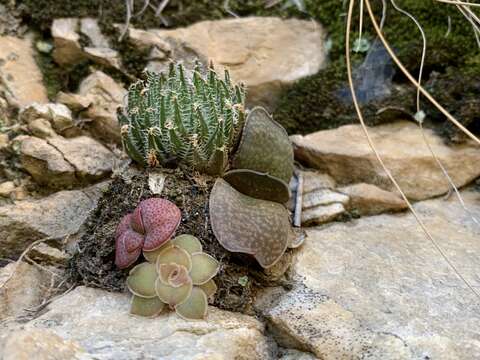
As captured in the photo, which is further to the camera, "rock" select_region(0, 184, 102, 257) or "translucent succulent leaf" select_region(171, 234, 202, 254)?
"rock" select_region(0, 184, 102, 257)

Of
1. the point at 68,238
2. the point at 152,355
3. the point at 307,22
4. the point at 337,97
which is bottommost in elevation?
the point at 68,238

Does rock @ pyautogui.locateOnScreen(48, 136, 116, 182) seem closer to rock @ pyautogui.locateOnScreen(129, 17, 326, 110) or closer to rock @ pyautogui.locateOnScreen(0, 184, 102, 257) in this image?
rock @ pyautogui.locateOnScreen(0, 184, 102, 257)

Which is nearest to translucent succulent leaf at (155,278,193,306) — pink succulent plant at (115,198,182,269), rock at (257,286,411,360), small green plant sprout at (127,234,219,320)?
small green plant sprout at (127,234,219,320)

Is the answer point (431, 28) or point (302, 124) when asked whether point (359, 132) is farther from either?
point (431, 28)

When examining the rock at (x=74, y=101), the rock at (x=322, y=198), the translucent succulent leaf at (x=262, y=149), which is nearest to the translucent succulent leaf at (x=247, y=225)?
the translucent succulent leaf at (x=262, y=149)

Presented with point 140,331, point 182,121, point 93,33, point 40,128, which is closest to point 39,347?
point 140,331

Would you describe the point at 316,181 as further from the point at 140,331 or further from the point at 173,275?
the point at 140,331

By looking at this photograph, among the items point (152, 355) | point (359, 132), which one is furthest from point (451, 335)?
point (359, 132)

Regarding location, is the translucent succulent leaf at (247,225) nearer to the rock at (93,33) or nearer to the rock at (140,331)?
the rock at (140,331)
